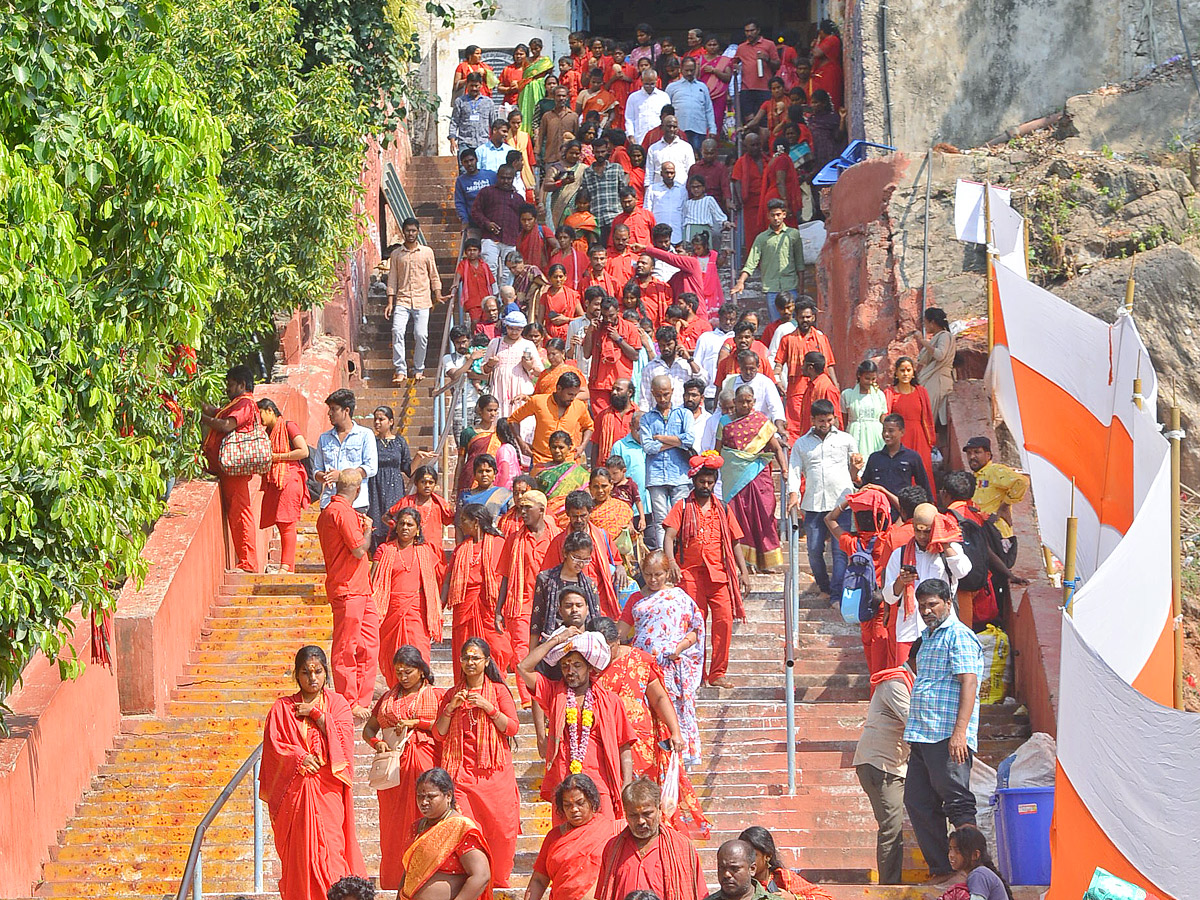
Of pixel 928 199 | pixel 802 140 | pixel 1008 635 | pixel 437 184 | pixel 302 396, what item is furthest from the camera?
pixel 437 184

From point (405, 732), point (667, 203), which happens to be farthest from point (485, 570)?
point (667, 203)

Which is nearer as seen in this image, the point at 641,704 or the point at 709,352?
the point at 641,704

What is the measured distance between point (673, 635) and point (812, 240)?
10.7 metres

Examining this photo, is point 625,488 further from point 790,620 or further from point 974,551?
point 974,551

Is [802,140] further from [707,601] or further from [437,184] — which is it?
[707,601]

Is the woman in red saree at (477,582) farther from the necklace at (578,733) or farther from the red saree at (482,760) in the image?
the necklace at (578,733)

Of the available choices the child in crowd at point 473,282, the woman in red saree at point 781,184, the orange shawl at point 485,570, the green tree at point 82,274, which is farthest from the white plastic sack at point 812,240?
the green tree at point 82,274

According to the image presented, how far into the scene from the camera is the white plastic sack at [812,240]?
21.3 meters

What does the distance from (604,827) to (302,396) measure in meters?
9.39

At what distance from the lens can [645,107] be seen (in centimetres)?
2358

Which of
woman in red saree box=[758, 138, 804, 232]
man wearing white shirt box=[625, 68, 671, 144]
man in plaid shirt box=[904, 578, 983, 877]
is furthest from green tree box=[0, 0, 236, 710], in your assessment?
man wearing white shirt box=[625, 68, 671, 144]

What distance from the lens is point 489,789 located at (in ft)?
32.9

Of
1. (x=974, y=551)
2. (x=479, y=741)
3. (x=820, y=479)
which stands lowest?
(x=479, y=741)

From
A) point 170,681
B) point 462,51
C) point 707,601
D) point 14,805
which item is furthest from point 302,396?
point 462,51
